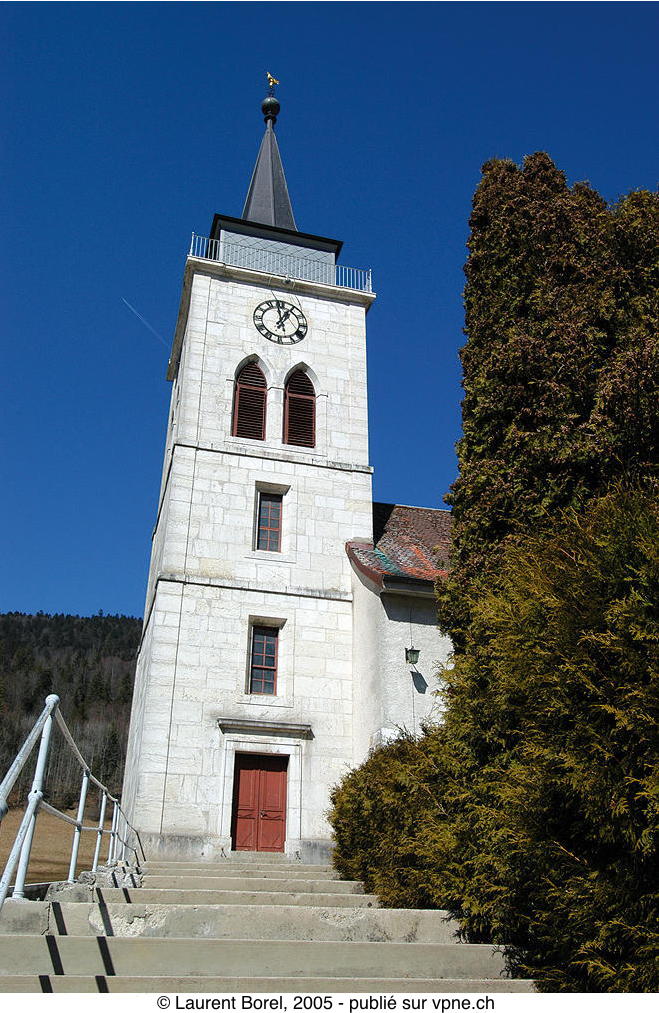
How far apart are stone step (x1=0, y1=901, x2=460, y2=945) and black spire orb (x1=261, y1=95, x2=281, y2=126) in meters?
30.5

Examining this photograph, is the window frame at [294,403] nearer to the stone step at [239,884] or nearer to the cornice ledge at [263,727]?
the cornice ledge at [263,727]

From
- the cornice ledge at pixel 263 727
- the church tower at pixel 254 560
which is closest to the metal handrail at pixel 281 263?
the church tower at pixel 254 560

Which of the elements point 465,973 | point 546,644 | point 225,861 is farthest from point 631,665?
point 225,861

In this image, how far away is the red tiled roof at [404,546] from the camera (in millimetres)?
17109

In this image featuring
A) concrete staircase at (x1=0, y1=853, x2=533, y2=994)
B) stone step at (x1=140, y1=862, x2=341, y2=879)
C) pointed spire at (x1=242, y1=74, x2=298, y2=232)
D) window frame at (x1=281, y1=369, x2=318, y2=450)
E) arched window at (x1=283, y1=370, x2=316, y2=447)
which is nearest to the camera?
concrete staircase at (x1=0, y1=853, x2=533, y2=994)

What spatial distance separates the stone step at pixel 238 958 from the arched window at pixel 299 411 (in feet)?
49.7

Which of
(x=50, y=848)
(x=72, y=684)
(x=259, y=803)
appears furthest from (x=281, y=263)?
(x=72, y=684)

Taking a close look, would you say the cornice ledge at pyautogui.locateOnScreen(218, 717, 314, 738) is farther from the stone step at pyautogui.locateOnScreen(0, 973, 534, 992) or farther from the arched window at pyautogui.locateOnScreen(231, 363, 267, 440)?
the stone step at pyautogui.locateOnScreen(0, 973, 534, 992)

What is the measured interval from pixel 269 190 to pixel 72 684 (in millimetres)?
80363

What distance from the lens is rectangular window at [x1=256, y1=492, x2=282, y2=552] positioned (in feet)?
62.7

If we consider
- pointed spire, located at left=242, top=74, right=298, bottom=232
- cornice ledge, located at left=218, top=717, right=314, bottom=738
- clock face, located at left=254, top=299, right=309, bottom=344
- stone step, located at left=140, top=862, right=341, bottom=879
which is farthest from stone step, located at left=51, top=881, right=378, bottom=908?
pointed spire, located at left=242, top=74, right=298, bottom=232

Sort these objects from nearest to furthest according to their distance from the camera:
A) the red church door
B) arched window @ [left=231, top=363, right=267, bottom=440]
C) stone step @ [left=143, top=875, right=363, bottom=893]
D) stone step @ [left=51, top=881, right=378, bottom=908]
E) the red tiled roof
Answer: stone step @ [left=51, top=881, right=378, bottom=908]
stone step @ [left=143, top=875, right=363, bottom=893]
the red church door
the red tiled roof
arched window @ [left=231, top=363, right=267, bottom=440]

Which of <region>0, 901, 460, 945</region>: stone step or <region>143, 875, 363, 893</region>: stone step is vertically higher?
<region>143, 875, 363, 893</region>: stone step

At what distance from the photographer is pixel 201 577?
17.8 metres
